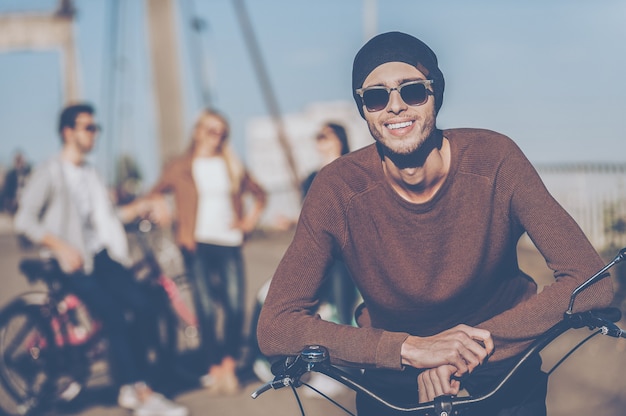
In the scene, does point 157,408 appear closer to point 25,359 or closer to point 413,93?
point 25,359

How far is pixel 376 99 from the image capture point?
2852 mm

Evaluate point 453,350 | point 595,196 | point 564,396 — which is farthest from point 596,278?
point 595,196

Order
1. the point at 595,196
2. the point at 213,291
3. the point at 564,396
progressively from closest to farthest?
the point at 564,396
the point at 213,291
the point at 595,196

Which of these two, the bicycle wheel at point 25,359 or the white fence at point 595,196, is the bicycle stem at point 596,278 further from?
the white fence at point 595,196

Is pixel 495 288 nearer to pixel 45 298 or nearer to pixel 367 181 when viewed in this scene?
pixel 367 181

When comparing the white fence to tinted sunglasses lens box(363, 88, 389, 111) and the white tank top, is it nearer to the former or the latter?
the white tank top

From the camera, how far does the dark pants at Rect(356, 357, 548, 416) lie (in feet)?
9.11

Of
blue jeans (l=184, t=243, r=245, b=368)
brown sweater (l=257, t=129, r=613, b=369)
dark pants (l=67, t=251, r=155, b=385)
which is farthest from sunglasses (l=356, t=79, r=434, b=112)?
blue jeans (l=184, t=243, r=245, b=368)

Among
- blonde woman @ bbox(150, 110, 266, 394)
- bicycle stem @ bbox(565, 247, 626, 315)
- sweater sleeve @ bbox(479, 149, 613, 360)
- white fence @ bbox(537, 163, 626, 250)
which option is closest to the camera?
bicycle stem @ bbox(565, 247, 626, 315)

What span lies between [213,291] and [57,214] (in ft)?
5.43

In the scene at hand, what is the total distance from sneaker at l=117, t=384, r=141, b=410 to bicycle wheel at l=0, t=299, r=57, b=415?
50 centimetres

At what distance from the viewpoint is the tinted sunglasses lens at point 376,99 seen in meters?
2.84

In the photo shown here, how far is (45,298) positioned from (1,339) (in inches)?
15.8

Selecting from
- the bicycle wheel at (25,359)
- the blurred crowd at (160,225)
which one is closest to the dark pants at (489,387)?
the blurred crowd at (160,225)
